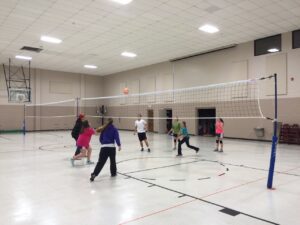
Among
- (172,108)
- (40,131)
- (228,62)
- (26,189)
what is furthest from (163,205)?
(40,131)

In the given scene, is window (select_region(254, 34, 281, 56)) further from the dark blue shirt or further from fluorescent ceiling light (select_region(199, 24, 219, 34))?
the dark blue shirt

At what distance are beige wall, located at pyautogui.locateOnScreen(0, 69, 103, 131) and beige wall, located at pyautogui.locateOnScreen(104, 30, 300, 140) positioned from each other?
23.3 feet

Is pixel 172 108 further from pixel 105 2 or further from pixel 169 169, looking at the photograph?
pixel 169 169

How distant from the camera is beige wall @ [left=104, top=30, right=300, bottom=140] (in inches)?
499

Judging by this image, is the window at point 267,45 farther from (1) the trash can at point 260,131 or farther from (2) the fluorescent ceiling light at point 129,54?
(2) the fluorescent ceiling light at point 129,54

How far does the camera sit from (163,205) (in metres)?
4.10

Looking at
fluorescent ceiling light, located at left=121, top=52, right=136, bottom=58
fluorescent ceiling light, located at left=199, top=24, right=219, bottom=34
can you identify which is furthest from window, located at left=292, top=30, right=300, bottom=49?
fluorescent ceiling light, located at left=121, top=52, right=136, bottom=58

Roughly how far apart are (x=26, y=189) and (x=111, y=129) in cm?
212

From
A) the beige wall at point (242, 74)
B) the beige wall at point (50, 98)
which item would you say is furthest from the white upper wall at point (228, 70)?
the beige wall at point (50, 98)

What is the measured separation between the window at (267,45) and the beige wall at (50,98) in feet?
53.2

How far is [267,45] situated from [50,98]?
17717 mm

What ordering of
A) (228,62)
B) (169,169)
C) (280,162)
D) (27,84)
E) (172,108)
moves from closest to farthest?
(169,169)
(280,162)
(228,62)
(172,108)
(27,84)

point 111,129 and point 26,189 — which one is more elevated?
point 111,129

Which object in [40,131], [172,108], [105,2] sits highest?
[105,2]
